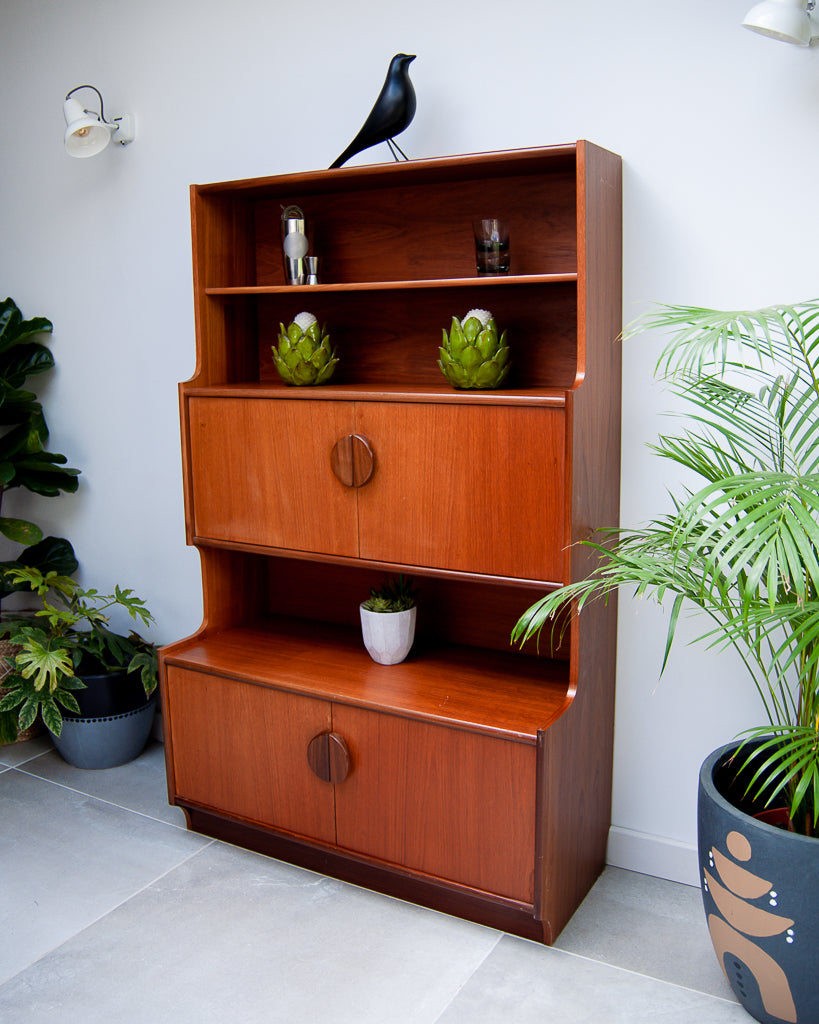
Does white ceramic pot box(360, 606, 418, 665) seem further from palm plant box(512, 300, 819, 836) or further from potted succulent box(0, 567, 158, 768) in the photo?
potted succulent box(0, 567, 158, 768)

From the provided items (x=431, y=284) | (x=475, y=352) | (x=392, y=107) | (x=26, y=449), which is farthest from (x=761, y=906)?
(x=26, y=449)

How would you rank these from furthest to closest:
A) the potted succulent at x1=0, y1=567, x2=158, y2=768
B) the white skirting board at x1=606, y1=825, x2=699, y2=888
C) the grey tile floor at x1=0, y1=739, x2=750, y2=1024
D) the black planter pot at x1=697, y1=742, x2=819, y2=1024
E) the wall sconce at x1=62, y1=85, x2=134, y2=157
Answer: the potted succulent at x1=0, y1=567, x2=158, y2=768 → the wall sconce at x1=62, y1=85, x2=134, y2=157 → the white skirting board at x1=606, y1=825, x2=699, y2=888 → the grey tile floor at x1=0, y1=739, x2=750, y2=1024 → the black planter pot at x1=697, y1=742, x2=819, y2=1024

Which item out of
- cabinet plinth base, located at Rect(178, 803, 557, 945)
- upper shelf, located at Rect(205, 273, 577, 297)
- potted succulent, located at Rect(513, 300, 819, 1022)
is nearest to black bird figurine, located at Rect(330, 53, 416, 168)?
upper shelf, located at Rect(205, 273, 577, 297)

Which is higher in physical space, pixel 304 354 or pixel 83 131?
pixel 83 131

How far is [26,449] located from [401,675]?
163 centimetres

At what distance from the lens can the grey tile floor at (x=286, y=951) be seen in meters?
1.91

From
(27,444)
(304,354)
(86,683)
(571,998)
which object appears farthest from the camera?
(27,444)

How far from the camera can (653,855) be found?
7.85 ft

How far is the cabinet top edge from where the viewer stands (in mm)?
2018

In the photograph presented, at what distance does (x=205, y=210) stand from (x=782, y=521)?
1.79 m

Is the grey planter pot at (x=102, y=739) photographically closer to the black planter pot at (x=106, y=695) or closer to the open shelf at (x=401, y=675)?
the black planter pot at (x=106, y=695)

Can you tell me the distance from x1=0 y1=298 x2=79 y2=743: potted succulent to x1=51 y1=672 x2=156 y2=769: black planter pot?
1.03ft

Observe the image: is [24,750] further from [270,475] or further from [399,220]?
[399,220]

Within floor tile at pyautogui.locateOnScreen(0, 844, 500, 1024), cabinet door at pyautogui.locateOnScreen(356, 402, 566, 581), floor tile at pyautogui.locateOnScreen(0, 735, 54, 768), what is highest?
cabinet door at pyautogui.locateOnScreen(356, 402, 566, 581)
